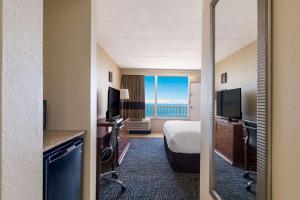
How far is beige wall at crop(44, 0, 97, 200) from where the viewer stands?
1929mm

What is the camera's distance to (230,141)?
5.20 ft

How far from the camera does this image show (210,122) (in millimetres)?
1769

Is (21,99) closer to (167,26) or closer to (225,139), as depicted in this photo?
(225,139)

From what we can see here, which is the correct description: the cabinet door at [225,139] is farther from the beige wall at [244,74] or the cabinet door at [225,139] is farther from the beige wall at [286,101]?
the beige wall at [286,101]

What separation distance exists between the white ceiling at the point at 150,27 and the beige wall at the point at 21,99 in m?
1.71

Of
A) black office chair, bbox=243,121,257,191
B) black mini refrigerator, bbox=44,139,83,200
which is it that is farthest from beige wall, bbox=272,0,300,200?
black mini refrigerator, bbox=44,139,83,200

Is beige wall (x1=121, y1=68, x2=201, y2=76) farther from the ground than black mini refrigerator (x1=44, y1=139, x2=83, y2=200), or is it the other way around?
beige wall (x1=121, y1=68, x2=201, y2=76)

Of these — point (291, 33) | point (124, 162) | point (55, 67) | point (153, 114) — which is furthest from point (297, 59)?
point (153, 114)

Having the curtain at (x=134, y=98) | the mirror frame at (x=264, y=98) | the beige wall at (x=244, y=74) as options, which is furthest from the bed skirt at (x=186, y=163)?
the curtain at (x=134, y=98)

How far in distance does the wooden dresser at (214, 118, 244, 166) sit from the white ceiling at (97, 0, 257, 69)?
1.84ft

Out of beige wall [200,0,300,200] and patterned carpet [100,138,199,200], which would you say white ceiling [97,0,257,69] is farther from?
patterned carpet [100,138,199,200]

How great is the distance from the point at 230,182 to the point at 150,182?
164 cm

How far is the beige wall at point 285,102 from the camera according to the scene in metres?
0.77

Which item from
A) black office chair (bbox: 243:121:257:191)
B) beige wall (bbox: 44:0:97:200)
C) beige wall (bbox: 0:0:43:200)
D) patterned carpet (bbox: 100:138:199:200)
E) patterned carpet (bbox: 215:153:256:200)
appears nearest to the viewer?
beige wall (bbox: 0:0:43:200)
